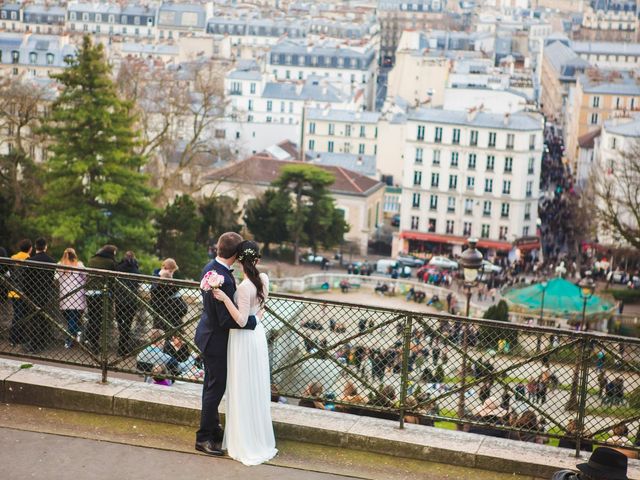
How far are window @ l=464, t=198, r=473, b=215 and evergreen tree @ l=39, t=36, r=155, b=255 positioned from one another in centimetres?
3792

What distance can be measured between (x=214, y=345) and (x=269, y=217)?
4973 centimetres

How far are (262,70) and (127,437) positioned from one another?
100 metres

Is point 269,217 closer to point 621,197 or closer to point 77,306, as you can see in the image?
point 621,197

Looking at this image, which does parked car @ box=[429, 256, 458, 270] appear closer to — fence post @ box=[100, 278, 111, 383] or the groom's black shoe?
fence post @ box=[100, 278, 111, 383]

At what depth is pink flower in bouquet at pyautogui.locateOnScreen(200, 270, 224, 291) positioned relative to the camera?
7855mm

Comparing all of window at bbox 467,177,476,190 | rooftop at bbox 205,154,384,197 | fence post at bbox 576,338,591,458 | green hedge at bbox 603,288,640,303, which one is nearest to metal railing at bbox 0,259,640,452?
fence post at bbox 576,338,591,458

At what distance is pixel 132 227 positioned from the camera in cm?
3388

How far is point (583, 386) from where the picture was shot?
8195 millimetres

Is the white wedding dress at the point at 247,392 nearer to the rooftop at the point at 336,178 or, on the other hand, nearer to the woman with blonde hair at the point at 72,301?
the woman with blonde hair at the point at 72,301

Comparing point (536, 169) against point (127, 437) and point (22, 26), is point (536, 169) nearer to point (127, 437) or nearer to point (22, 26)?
point (127, 437)

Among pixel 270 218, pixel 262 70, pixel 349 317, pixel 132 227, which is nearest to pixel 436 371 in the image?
pixel 349 317

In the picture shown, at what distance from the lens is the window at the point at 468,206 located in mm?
70137

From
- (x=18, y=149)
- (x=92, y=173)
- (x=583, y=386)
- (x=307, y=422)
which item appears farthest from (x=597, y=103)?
(x=307, y=422)

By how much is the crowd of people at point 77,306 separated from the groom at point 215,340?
74 cm
